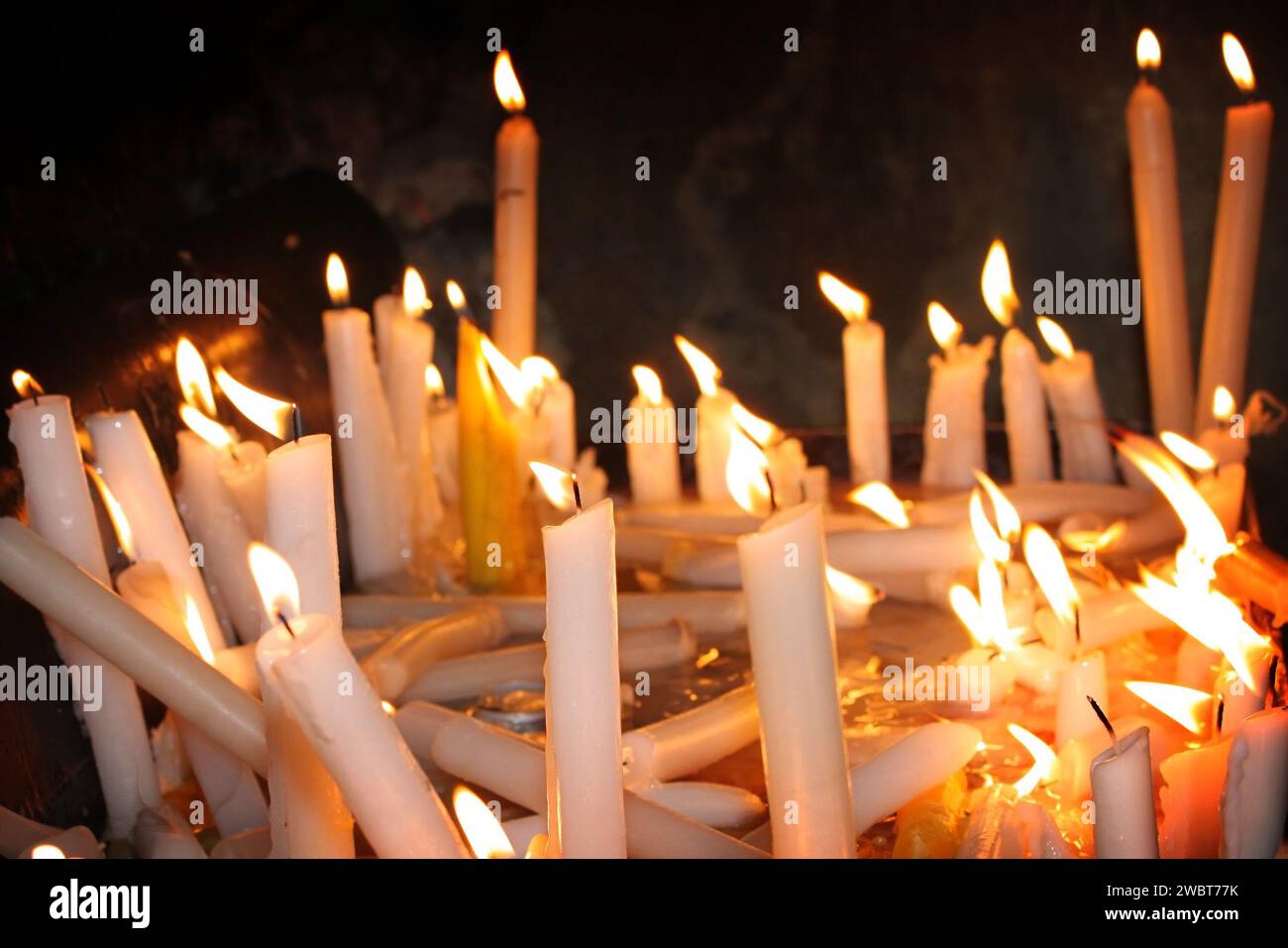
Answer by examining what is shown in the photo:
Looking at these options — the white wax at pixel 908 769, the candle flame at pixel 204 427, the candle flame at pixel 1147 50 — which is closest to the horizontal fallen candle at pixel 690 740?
the white wax at pixel 908 769

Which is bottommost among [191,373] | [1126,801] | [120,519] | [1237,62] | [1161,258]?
[1126,801]

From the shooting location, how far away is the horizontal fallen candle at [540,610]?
1279mm

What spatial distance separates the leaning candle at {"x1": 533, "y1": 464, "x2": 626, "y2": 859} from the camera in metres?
Result: 0.65

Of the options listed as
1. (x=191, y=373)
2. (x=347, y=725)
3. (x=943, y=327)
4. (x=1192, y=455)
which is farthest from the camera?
(x=943, y=327)

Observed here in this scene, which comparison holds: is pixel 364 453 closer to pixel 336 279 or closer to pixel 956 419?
pixel 336 279

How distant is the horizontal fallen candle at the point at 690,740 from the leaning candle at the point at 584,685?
22cm

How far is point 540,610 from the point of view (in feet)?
4.24

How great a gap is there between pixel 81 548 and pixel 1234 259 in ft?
4.10

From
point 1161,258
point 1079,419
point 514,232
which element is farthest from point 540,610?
point 1161,258

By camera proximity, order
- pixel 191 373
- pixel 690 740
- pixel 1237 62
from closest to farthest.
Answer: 1. pixel 690 740
2. pixel 191 373
3. pixel 1237 62

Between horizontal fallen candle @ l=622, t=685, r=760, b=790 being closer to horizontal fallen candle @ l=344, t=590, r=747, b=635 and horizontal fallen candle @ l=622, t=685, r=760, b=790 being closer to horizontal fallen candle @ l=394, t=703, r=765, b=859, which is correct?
horizontal fallen candle @ l=394, t=703, r=765, b=859

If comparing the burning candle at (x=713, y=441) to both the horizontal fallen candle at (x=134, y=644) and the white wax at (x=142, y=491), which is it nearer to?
the white wax at (x=142, y=491)
